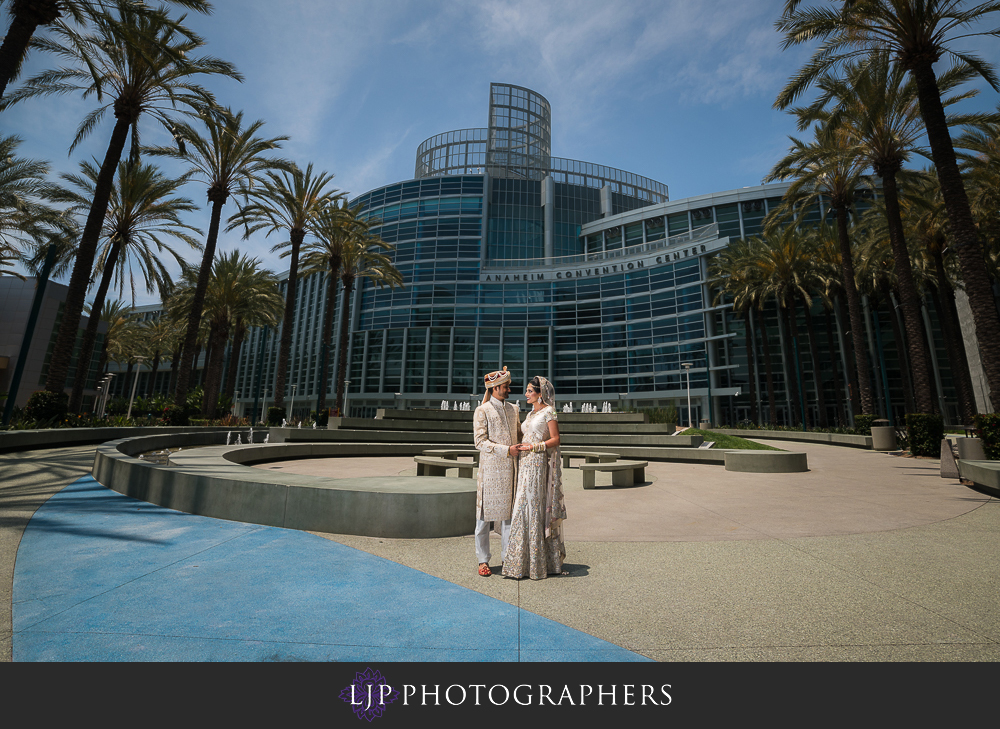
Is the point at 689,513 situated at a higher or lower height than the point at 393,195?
lower

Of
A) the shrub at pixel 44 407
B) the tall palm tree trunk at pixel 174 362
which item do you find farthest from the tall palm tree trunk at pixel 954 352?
the tall palm tree trunk at pixel 174 362

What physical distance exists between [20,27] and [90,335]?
11.9 meters

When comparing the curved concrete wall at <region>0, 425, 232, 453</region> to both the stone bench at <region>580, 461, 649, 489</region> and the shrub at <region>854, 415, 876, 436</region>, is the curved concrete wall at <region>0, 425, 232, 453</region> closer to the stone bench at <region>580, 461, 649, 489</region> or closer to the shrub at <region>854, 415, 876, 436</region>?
the stone bench at <region>580, 461, 649, 489</region>

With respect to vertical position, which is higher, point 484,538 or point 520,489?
point 520,489

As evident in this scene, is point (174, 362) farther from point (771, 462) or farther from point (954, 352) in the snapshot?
point (954, 352)

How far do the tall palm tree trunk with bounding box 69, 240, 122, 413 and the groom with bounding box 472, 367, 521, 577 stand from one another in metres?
21.2

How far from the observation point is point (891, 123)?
62.3 feet

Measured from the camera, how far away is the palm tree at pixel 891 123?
17500 millimetres

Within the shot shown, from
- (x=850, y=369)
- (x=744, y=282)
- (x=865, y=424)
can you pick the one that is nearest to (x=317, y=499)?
(x=865, y=424)

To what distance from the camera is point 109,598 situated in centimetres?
353
